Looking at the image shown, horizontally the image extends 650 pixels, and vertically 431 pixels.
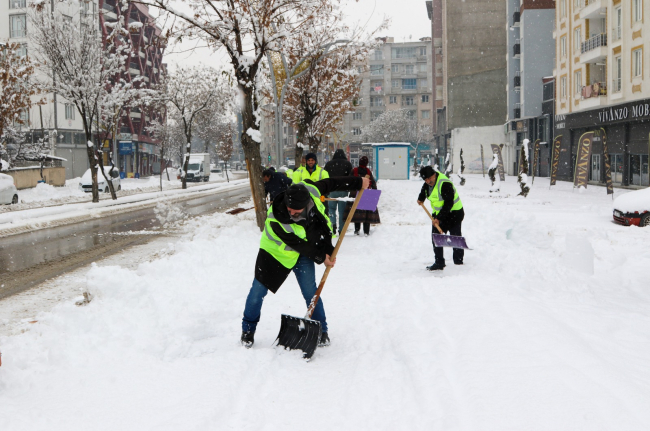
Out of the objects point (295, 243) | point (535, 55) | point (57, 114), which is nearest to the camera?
point (295, 243)

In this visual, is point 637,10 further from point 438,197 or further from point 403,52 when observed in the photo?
point 403,52

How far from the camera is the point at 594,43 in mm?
32750

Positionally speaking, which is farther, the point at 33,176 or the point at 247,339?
the point at 33,176

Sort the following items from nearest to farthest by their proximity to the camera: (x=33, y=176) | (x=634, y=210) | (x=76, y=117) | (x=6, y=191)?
(x=634, y=210)
(x=6, y=191)
(x=33, y=176)
(x=76, y=117)

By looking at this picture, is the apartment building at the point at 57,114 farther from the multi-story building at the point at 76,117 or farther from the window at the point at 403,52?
the window at the point at 403,52

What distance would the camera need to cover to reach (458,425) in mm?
3695

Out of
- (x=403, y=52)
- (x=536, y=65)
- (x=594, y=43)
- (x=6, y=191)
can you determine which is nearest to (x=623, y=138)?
(x=594, y=43)

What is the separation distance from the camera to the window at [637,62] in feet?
91.8

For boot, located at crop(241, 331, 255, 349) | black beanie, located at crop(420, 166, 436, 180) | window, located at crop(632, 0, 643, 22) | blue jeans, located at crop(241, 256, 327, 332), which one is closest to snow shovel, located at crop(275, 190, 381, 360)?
blue jeans, located at crop(241, 256, 327, 332)

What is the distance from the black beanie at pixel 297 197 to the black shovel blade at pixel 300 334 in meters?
1.09

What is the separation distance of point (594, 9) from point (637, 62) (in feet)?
17.3

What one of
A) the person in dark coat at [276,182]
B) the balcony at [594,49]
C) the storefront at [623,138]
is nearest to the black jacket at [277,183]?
the person in dark coat at [276,182]

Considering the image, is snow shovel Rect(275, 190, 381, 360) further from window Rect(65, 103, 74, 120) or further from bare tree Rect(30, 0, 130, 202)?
window Rect(65, 103, 74, 120)

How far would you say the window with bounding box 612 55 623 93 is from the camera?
3047 cm
